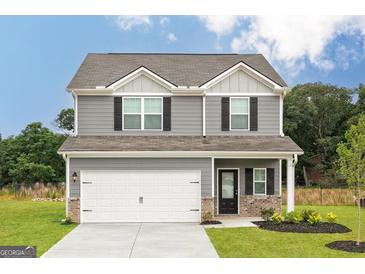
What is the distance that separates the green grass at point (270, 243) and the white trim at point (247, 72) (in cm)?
670

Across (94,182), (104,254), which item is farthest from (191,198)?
(104,254)

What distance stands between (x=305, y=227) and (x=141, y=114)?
26.8 feet

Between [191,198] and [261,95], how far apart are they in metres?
5.49

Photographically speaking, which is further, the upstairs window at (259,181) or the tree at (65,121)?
the tree at (65,121)

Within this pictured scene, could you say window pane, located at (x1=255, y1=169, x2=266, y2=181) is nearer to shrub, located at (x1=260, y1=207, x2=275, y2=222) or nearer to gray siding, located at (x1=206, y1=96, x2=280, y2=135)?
gray siding, located at (x1=206, y1=96, x2=280, y2=135)

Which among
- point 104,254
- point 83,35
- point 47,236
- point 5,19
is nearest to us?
point 104,254

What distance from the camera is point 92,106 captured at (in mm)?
21391

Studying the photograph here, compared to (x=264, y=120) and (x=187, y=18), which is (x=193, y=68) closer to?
(x=264, y=120)

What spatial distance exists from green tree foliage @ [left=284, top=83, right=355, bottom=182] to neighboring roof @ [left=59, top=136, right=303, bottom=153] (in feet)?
98.4

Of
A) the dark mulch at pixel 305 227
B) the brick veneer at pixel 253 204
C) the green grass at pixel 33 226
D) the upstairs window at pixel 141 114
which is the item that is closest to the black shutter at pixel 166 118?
the upstairs window at pixel 141 114

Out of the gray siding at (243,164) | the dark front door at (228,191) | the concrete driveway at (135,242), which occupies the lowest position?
the concrete driveway at (135,242)

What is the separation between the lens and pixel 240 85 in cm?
2173

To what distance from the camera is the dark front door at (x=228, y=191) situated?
2164 cm

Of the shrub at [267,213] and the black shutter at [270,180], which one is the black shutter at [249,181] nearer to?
the black shutter at [270,180]
